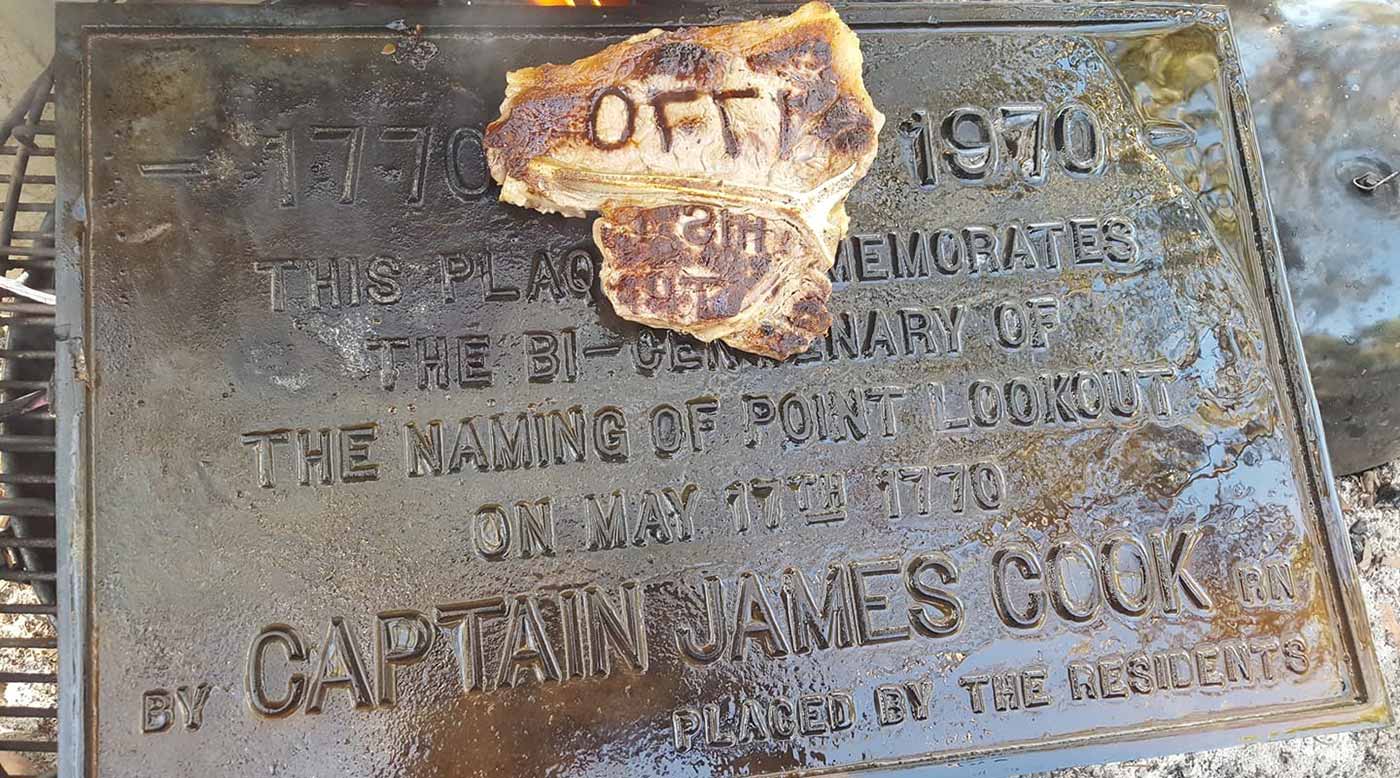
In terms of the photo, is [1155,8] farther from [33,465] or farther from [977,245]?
[33,465]

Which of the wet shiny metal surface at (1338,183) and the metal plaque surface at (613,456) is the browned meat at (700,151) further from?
the wet shiny metal surface at (1338,183)

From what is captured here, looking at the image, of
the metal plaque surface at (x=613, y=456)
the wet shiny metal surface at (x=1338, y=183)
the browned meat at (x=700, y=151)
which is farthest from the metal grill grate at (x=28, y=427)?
the wet shiny metal surface at (x=1338, y=183)

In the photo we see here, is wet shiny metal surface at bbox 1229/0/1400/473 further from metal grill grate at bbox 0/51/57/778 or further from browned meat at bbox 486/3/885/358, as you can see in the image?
metal grill grate at bbox 0/51/57/778

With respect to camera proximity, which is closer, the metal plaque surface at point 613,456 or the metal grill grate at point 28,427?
the metal plaque surface at point 613,456

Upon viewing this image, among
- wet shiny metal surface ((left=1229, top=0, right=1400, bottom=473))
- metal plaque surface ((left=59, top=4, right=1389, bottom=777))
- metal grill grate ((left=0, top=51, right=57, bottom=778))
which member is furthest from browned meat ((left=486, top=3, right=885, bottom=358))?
wet shiny metal surface ((left=1229, top=0, right=1400, bottom=473))

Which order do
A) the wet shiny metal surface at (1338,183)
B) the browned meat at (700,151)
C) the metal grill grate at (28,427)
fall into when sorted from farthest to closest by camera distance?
→ the wet shiny metal surface at (1338,183)
the metal grill grate at (28,427)
the browned meat at (700,151)
